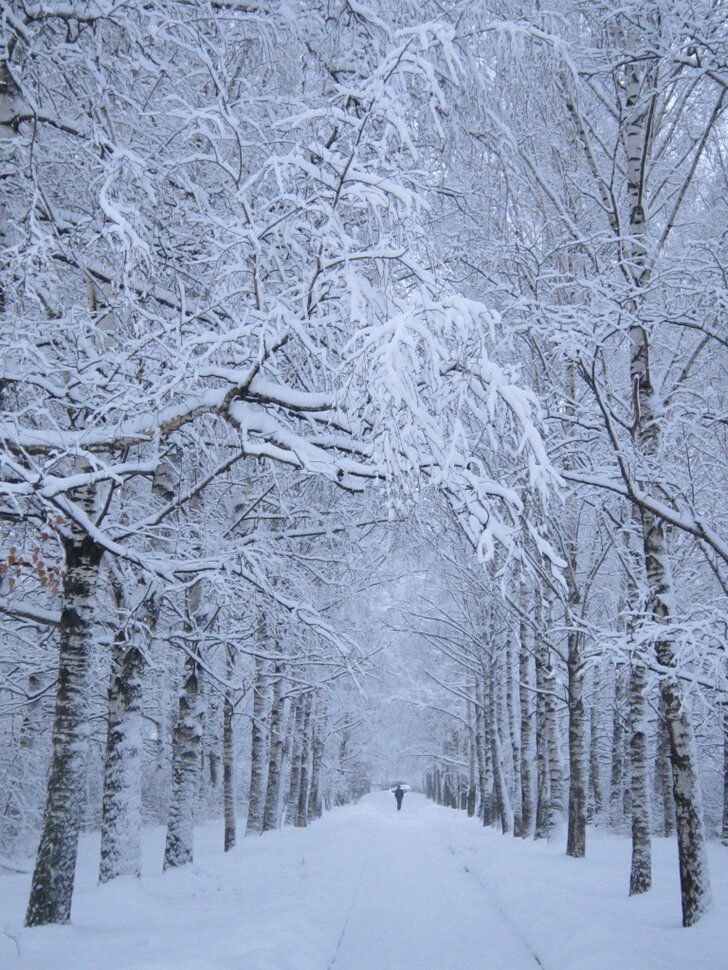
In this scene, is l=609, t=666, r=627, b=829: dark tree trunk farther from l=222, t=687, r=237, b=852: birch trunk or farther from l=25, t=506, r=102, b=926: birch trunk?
l=25, t=506, r=102, b=926: birch trunk

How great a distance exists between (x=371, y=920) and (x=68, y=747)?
167 inches

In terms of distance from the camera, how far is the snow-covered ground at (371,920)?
218 inches

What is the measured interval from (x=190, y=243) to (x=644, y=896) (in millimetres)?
9400

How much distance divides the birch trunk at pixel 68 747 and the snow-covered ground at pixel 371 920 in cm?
29

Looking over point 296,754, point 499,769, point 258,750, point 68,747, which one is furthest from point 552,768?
point 296,754

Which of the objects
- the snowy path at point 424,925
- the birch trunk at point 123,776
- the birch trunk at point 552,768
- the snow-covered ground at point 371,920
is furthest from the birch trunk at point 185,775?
the birch trunk at point 552,768

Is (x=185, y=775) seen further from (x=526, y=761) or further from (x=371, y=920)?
(x=526, y=761)

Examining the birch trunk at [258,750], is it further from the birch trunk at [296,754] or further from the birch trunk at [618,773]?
the birch trunk at [618,773]

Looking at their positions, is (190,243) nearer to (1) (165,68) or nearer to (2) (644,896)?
(1) (165,68)

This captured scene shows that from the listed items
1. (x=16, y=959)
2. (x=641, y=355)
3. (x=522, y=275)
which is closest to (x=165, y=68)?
(x=522, y=275)

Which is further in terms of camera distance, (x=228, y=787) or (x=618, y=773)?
(x=618, y=773)

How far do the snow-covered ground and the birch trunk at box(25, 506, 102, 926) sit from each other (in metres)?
0.29

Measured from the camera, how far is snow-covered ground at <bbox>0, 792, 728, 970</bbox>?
5547mm

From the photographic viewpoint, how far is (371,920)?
27.0 feet
